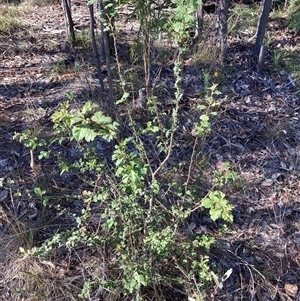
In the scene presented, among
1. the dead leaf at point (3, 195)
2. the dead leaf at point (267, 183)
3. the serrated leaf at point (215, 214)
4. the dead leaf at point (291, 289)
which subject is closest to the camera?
the serrated leaf at point (215, 214)

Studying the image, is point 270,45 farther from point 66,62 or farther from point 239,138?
point 66,62

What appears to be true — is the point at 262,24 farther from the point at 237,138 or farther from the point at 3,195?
the point at 3,195

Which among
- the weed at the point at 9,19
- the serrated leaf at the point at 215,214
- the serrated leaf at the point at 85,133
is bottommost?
the weed at the point at 9,19

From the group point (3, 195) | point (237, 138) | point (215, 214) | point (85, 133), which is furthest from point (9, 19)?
point (215, 214)

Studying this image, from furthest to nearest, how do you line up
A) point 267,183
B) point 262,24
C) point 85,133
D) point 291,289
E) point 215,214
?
point 262,24 < point 267,183 < point 291,289 < point 215,214 < point 85,133

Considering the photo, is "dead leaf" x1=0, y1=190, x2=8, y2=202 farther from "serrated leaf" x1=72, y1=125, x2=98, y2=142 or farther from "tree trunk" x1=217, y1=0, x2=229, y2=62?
"tree trunk" x1=217, y1=0, x2=229, y2=62

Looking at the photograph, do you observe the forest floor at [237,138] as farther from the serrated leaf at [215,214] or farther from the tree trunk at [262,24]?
the serrated leaf at [215,214]

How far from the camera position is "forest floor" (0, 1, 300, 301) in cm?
245

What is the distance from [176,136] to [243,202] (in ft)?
2.64

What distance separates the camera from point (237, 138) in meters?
3.37

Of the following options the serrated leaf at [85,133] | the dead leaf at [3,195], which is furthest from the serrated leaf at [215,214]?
the dead leaf at [3,195]

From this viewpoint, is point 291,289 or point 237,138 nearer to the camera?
point 291,289

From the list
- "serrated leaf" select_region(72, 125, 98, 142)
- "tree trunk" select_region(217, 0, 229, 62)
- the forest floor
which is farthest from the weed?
"serrated leaf" select_region(72, 125, 98, 142)

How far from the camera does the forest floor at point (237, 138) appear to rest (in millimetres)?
2453
